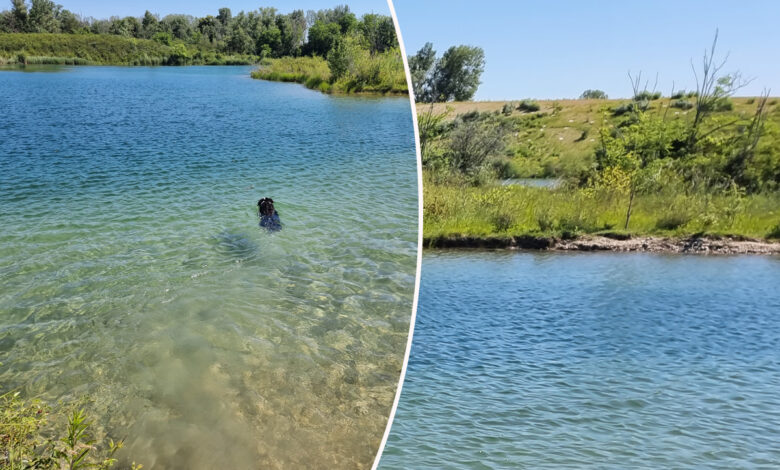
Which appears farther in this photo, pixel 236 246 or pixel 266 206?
pixel 266 206

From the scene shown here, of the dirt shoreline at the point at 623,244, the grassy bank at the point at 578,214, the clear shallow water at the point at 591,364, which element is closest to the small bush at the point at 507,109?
the grassy bank at the point at 578,214

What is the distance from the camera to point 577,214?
12180 millimetres

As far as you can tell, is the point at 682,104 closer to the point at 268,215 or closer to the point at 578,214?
the point at 578,214

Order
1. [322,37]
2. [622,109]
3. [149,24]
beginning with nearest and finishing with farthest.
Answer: [149,24] < [322,37] < [622,109]

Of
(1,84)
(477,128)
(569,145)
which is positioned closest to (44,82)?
(1,84)

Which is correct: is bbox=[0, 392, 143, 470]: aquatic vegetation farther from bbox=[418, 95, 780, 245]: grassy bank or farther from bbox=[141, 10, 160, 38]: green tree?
bbox=[418, 95, 780, 245]: grassy bank

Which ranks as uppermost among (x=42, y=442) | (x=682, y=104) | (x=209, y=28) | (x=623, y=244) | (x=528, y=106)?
(x=682, y=104)

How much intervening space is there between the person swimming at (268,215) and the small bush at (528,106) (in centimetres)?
2537

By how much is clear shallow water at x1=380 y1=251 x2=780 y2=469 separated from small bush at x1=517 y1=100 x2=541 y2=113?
1676 centimetres

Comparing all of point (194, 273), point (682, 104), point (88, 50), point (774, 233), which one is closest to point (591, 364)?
point (194, 273)

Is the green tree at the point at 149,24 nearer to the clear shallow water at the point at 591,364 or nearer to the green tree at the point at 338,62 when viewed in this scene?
the green tree at the point at 338,62

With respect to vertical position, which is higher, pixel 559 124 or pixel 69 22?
pixel 69 22

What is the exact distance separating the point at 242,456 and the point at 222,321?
70cm

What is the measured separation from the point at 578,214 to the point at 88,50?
10916mm
